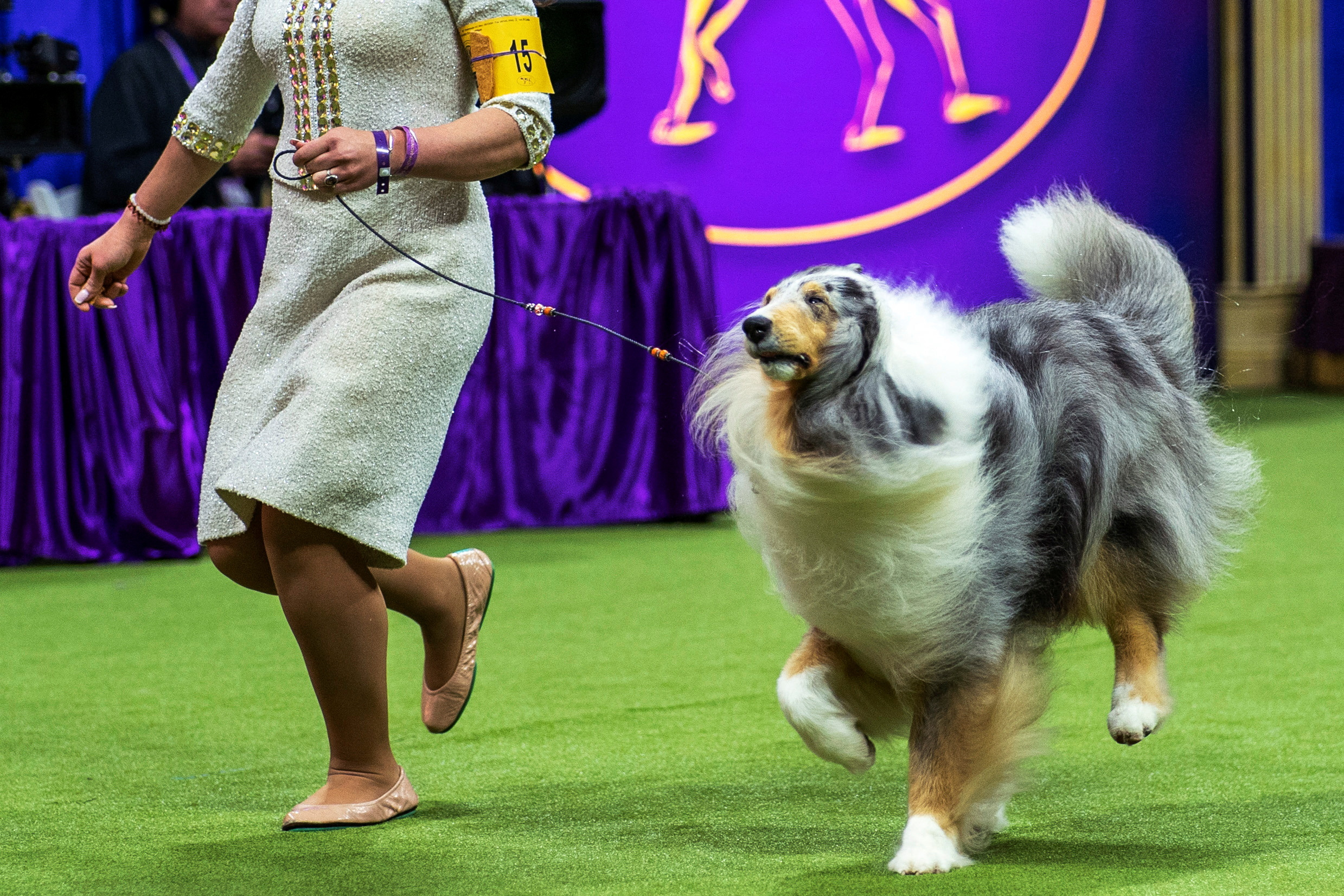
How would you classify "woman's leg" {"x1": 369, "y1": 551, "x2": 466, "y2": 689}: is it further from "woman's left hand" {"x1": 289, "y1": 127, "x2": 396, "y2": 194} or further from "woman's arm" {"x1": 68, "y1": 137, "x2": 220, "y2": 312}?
"woman's left hand" {"x1": 289, "y1": 127, "x2": 396, "y2": 194}

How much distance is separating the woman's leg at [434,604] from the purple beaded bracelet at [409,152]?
2.47 ft

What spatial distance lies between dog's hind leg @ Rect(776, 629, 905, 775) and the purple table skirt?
2.95m

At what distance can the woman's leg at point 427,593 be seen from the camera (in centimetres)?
257

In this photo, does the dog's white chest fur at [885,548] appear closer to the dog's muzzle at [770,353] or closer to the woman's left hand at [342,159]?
the dog's muzzle at [770,353]

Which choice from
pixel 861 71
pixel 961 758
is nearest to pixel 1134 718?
pixel 961 758

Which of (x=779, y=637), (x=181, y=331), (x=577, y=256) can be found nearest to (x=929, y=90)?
(x=577, y=256)

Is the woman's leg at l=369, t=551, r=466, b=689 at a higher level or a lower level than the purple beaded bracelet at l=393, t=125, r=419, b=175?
lower

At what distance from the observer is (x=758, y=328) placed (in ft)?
6.56

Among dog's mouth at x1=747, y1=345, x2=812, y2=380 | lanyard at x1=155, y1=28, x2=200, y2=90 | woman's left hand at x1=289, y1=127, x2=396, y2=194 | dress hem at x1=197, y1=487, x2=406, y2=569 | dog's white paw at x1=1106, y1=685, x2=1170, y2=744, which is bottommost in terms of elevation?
dog's white paw at x1=1106, y1=685, x2=1170, y2=744

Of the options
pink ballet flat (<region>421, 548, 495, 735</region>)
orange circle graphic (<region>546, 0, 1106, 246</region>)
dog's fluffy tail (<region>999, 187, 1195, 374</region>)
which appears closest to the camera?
dog's fluffy tail (<region>999, 187, 1195, 374</region>)

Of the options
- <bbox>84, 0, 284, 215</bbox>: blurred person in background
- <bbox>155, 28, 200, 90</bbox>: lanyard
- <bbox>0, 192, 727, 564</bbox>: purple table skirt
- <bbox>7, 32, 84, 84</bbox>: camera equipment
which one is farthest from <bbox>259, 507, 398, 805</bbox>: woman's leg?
<bbox>155, 28, 200, 90</bbox>: lanyard

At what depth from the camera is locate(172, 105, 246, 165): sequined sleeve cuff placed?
262 cm

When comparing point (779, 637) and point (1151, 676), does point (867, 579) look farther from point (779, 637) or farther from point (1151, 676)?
point (779, 637)

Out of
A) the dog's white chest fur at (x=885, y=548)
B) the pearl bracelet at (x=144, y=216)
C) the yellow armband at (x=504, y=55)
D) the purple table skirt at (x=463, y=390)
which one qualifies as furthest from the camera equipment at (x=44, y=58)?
the dog's white chest fur at (x=885, y=548)
